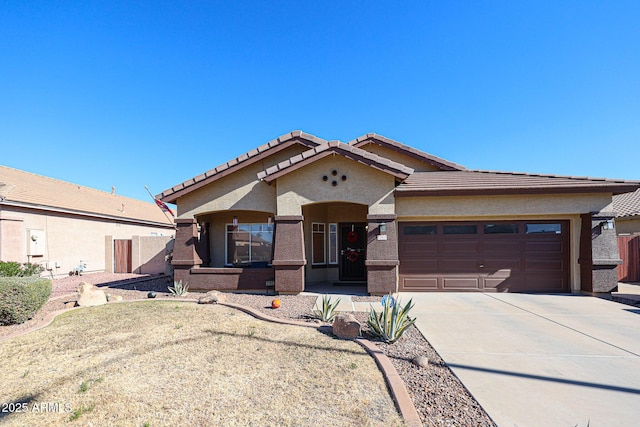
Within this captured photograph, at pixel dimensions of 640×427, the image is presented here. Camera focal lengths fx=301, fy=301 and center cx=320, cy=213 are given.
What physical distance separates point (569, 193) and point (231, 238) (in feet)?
41.3

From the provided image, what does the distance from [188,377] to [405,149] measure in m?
12.5

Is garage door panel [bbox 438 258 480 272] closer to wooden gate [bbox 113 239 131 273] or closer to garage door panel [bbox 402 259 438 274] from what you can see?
garage door panel [bbox 402 259 438 274]

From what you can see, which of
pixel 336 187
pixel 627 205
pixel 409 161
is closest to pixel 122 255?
pixel 336 187

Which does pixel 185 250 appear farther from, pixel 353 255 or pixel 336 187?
pixel 353 255

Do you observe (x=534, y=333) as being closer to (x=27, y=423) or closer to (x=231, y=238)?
(x=27, y=423)

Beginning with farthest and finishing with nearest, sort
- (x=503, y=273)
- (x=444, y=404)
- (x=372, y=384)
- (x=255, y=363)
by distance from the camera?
(x=503, y=273), (x=255, y=363), (x=372, y=384), (x=444, y=404)

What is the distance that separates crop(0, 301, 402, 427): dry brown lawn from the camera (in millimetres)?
3465

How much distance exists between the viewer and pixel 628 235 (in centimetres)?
1455

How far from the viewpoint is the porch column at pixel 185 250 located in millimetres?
11000

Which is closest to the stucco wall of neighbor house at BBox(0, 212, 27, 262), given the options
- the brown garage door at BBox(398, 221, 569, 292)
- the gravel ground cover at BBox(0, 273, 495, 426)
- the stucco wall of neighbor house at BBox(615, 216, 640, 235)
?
the gravel ground cover at BBox(0, 273, 495, 426)

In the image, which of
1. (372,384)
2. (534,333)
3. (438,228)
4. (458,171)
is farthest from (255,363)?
(458,171)

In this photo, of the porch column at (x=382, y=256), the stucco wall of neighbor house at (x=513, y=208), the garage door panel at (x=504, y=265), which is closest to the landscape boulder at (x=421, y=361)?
the porch column at (x=382, y=256)

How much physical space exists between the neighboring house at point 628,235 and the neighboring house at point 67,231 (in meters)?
20.8

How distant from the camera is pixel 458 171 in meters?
13.5
